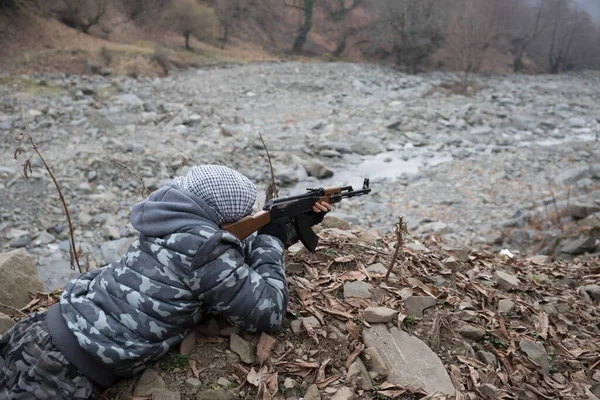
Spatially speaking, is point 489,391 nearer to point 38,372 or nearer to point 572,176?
point 38,372

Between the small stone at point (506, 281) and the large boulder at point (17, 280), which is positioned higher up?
the large boulder at point (17, 280)

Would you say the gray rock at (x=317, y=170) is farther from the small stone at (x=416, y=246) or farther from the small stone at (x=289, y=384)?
the small stone at (x=289, y=384)

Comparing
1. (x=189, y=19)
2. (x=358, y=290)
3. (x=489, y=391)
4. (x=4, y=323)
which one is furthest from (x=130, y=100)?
(x=489, y=391)

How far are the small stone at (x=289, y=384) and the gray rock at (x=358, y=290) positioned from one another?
75 centimetres

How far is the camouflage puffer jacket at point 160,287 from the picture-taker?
215cm

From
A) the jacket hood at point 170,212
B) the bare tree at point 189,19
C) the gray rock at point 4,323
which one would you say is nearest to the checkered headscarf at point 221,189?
the jacket hood at point 170,212

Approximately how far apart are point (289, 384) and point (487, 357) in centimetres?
116

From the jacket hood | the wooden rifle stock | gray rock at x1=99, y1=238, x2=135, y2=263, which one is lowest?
gray rock at x1=99, y1=238, x2=135, y2=263

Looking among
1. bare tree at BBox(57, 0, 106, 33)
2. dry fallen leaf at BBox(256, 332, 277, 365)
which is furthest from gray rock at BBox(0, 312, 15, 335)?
bare tree at BBox(57, 0, 106, 33)

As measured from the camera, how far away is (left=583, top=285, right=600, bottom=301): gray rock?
391 centimetres

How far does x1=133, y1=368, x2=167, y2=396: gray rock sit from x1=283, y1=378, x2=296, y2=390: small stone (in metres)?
0.56

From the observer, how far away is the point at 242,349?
8.23ft

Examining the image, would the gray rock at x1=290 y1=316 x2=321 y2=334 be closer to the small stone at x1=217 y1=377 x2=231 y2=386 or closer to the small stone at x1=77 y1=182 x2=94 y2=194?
the small stone at x1=217 y1=377 x2=231 y2=386

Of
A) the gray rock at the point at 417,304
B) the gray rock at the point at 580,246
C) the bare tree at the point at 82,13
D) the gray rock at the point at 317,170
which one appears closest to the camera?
the gray rock at the point at 417,304
